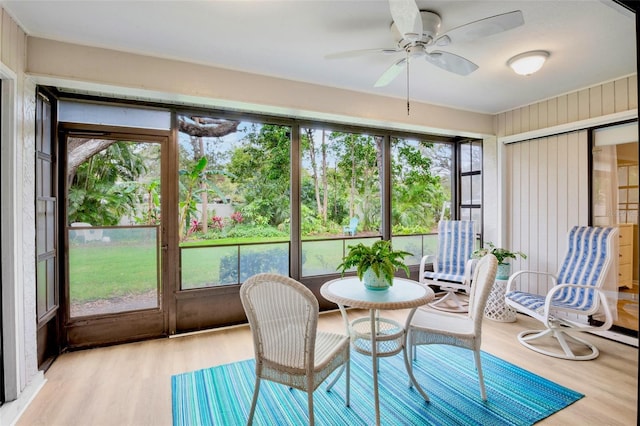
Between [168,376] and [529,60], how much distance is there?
391cm

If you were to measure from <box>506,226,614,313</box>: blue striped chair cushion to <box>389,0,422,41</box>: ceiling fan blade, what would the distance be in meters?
2.69

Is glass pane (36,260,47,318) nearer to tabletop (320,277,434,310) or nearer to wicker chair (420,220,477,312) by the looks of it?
tabletop (320,277,434,310)

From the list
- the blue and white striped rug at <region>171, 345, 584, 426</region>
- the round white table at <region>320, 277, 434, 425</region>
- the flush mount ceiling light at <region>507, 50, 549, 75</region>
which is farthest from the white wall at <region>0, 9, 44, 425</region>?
the flush mount ceiling light at <region>507, 50, 549, 75</region>

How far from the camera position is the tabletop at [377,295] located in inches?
78.6

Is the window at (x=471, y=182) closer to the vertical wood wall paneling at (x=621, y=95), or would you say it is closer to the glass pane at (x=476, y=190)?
the glass pane at (x=476, y=190)

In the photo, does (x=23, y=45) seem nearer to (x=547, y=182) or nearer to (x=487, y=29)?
(x=487, y=29)

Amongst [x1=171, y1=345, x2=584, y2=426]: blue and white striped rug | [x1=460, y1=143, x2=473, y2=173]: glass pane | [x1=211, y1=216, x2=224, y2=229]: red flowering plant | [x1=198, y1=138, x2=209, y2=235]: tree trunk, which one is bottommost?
[x1=171, y1=345, x2=584, y2=426]: blue and white striped rug

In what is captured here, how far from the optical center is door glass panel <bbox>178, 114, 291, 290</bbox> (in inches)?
137

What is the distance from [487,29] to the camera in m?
1.92

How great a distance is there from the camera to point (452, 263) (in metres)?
4.34

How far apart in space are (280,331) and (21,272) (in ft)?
6.35

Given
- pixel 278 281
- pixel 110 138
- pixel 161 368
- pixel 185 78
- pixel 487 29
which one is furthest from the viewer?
pixel 110 138

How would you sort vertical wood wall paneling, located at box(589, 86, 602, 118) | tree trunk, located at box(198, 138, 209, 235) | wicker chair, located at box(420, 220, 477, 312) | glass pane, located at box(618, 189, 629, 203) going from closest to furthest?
glass pane, located at box(618, 189, 629, 203), vertical wood wall paneling, located at box(589, 86, 602, 118), tree trunk, located at box(198, 138, 209, 235), wicker chair, located at box(420, 220, 477, 312)

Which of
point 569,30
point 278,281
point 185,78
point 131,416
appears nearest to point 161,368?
point 131,416
